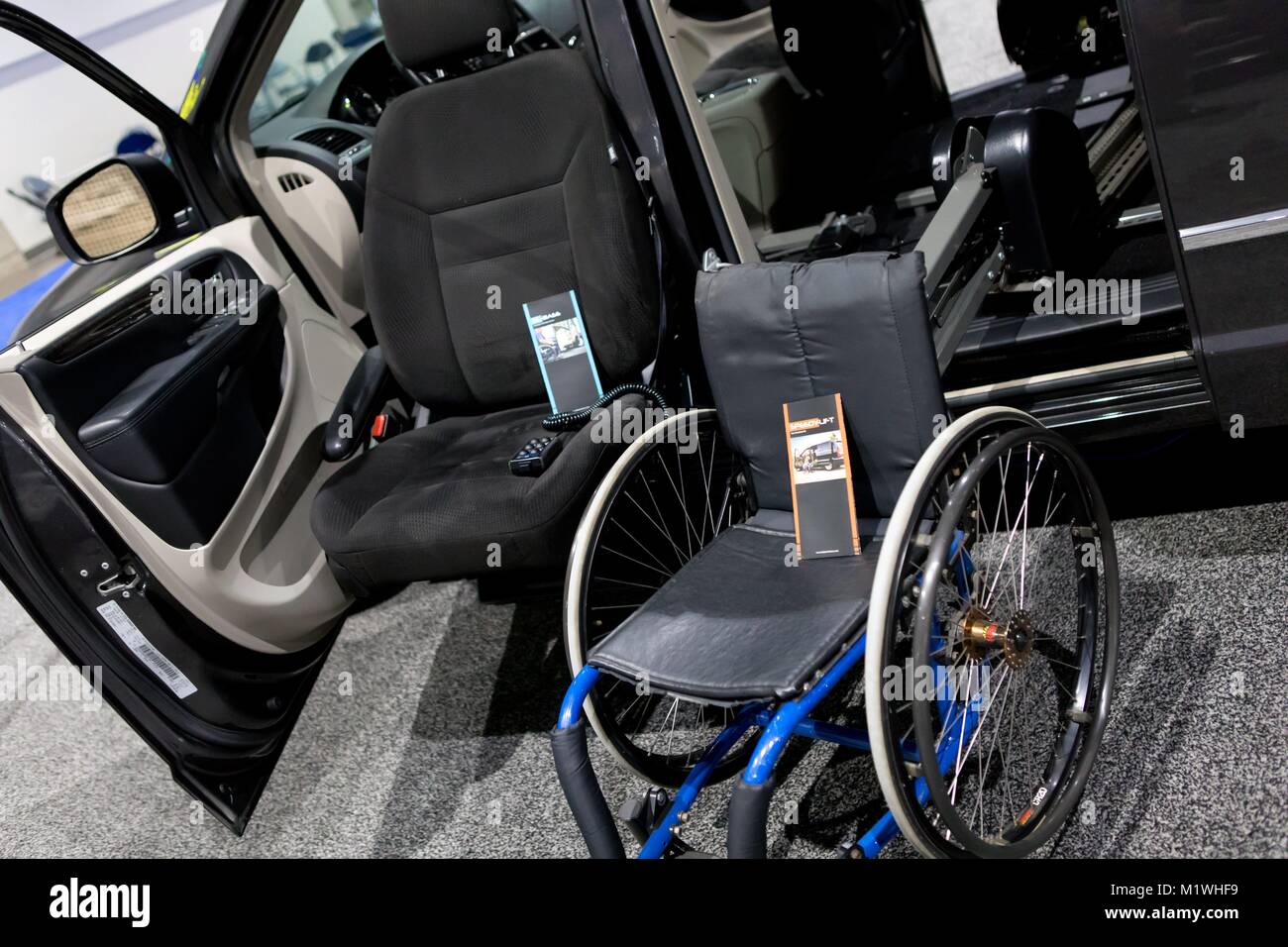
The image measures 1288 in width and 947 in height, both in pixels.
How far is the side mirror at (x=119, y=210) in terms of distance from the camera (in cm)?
256

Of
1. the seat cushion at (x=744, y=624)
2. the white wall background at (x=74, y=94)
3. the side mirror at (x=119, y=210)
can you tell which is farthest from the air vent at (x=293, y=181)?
the white wall background at (x=74, y=94)

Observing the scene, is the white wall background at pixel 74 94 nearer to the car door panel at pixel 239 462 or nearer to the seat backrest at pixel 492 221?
the car door panel at pixel 239 462

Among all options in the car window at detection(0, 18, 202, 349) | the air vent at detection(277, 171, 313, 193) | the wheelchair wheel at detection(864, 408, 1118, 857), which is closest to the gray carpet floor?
the wheelchair wheel at detection(864, 408, 1118, 857)

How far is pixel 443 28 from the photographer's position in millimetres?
2371

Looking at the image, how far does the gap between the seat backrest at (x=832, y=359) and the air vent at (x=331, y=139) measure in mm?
1570

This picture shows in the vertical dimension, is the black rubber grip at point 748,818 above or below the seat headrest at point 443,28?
below

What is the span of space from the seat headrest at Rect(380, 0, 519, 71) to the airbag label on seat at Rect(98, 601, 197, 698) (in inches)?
51.5

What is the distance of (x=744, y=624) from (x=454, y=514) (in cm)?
71

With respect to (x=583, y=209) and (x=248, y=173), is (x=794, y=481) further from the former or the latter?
(x=248, y=173)

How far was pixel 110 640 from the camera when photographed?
2160 mm

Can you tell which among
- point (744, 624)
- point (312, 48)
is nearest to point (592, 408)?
point (744, 624)

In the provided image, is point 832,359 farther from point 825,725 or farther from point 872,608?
point 825,725

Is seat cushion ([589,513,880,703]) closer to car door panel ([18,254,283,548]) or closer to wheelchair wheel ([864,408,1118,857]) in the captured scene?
wheelchair wheel ([864,408,1118,857])

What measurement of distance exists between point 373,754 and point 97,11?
4624 millimetres
